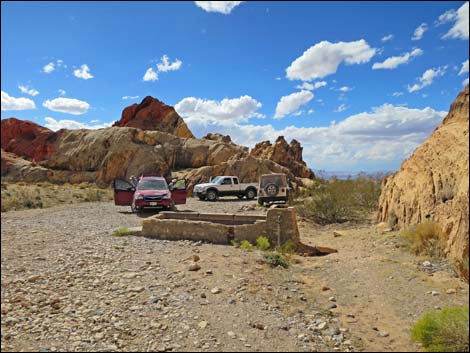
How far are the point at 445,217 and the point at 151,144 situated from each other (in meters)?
35.8

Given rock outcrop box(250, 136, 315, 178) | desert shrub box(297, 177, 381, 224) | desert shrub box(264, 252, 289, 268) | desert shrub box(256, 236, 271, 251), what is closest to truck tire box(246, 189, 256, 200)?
desert shrub box(297, 177, 381, 224)

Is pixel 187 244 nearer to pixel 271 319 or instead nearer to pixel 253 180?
pixel 271 319

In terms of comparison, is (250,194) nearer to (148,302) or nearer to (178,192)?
(178,192)

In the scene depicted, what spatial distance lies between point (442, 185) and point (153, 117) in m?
50.5

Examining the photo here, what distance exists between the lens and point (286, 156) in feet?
124

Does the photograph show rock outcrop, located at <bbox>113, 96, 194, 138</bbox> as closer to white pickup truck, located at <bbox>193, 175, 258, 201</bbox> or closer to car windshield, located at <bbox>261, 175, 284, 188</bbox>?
white pickup truck, located at <bbox>193, 175, 258, 201</bbox>

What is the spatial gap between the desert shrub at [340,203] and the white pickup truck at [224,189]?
25.5 ft

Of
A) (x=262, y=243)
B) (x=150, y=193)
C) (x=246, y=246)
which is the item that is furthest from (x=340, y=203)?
(x=150, y=193)

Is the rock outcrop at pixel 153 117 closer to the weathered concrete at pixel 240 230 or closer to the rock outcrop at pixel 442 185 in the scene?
the rock outcrop at pixel 442 185

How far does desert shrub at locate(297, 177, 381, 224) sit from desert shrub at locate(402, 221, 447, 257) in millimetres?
6735

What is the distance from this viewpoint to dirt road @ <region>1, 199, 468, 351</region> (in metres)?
4.14

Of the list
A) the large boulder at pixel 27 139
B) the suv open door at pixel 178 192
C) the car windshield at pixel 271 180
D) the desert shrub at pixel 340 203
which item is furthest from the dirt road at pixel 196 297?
the large boulder at pixel 27 139

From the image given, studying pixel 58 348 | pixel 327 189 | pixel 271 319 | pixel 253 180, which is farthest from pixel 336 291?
pixel 253 180

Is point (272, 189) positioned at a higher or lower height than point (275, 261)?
higher
